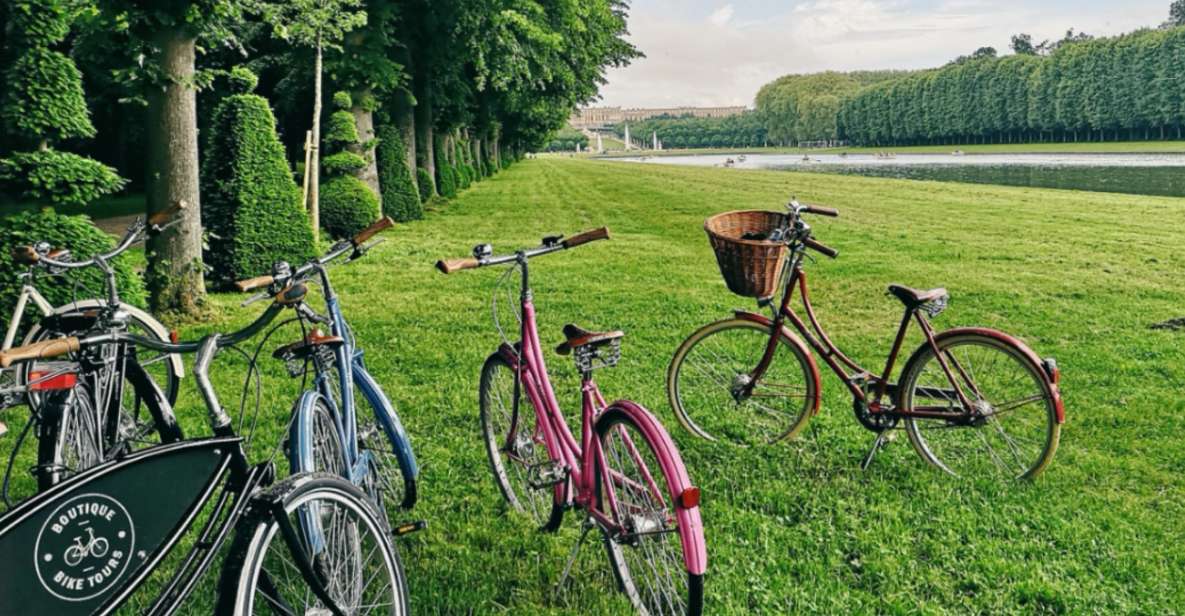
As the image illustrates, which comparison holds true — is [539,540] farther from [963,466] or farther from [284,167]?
[284,167]

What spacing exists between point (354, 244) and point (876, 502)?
3027 millimetres

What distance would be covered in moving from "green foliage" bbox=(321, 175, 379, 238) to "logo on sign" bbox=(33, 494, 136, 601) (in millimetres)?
14870

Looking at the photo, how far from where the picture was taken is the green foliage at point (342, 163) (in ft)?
55.2

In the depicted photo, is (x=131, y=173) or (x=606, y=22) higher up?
(x=606, y=22)

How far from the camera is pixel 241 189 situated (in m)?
11.0

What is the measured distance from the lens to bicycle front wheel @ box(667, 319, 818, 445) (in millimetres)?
5109

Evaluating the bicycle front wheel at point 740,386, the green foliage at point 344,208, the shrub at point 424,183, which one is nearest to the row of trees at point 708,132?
the shrub at point 424,183

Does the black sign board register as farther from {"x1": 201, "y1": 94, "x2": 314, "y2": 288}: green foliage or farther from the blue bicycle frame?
{"x1": 201, "y1": 94, "x2": 314, "y2": 288}: green foliage

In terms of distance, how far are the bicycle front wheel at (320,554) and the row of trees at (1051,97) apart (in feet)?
333

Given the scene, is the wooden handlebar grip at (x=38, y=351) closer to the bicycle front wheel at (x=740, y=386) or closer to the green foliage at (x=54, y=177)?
the bicycle front wheel at (x=740, y=386)

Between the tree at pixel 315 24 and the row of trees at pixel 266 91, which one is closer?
the row of trees at pixel 266 91

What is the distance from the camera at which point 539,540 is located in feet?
13.2

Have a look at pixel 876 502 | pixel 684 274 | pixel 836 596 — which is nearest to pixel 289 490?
pixel 836 596

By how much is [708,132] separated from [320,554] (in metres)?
186
